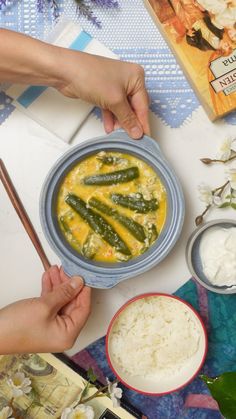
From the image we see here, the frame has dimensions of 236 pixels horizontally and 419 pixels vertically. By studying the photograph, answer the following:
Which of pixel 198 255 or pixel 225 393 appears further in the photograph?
pixel 198 255

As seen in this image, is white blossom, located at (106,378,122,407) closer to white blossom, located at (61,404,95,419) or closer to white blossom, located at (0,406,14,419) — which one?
white blossom, located at (61,404,95,419)

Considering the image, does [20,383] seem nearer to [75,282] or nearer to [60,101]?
[75,282]

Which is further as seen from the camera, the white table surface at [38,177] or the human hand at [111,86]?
the white table surface at [38,177]

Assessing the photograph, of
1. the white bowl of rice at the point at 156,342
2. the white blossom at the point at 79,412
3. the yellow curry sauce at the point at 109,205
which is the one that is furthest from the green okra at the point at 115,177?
the white blossom at the point at 79,412

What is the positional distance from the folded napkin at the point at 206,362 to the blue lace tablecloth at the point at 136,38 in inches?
14.2

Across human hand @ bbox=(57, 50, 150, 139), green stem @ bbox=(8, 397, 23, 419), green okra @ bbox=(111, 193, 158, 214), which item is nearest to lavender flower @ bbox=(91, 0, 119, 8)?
human hand @ bbox=(57, 50, 150, 139)

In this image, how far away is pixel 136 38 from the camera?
1.14 meters

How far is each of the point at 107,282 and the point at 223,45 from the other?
1.67 ft

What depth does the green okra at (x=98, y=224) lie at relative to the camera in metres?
1.08

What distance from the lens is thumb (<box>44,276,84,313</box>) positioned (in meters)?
1.04

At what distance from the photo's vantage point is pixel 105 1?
3.68ft

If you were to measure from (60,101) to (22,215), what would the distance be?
0.24 metres

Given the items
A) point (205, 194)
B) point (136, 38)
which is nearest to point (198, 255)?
point (205, 194)

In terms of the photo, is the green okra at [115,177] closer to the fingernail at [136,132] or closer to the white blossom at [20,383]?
the fingernail at [136,132]
